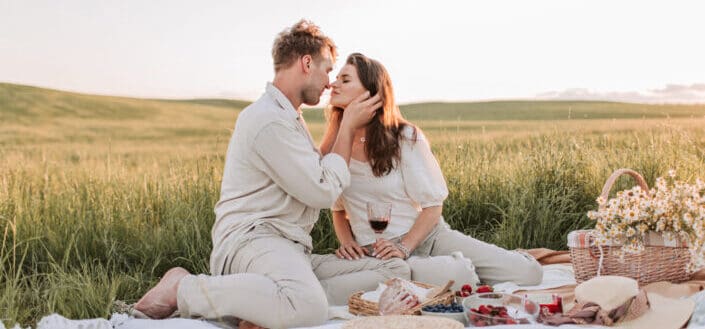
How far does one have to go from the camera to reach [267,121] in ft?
13.0

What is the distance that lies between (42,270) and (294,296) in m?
2.30

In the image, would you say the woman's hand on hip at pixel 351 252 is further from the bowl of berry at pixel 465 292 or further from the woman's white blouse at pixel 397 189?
the bowl of berry at pixel 465 292

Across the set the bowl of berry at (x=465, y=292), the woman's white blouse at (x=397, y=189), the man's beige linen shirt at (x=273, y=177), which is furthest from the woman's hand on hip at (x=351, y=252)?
the bowl of berry at (x=465, y=292)

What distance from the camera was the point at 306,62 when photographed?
13.7 ft

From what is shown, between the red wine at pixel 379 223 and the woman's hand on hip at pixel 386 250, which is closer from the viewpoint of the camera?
the red wine at pixel 379 223

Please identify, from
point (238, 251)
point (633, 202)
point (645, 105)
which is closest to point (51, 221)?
point (238, 251)

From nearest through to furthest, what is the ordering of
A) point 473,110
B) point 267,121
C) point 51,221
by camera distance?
point 267,121
point 51,221
point 473,110

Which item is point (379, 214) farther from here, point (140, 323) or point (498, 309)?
point (140, 323)

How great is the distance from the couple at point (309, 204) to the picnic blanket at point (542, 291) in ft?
0.36

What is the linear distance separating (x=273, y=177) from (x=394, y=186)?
2.88 feet

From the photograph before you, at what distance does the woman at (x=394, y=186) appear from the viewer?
4.48 metres

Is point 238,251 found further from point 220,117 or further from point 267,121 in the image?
point 220,117

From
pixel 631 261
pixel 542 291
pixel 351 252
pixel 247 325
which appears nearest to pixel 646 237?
pixel 631 261

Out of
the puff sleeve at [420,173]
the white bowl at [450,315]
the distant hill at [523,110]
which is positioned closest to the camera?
the white bowl at [450,315]
